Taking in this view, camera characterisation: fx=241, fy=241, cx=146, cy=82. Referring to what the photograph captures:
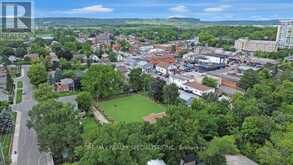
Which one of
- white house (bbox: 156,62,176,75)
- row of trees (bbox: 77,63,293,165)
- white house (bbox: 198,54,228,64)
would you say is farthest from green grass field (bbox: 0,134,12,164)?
white house (bbox: 198,54,228,64)

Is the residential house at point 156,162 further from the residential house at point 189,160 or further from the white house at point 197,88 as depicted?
the white house at point 197,88

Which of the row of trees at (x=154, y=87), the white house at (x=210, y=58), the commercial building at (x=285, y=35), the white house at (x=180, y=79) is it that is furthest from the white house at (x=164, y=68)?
the commercial building at (x=285, y=35)

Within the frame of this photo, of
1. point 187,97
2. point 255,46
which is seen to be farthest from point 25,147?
point 255,46

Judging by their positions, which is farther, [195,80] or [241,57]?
[241,57]

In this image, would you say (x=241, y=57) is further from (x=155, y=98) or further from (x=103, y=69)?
(x=103, y=69)

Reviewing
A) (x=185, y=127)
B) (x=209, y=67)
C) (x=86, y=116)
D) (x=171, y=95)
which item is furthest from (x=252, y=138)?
(x=209, y=67)

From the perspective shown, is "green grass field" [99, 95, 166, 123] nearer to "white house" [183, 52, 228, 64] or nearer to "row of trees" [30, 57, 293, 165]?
"row of trees" [30, 57, 293, 165]
